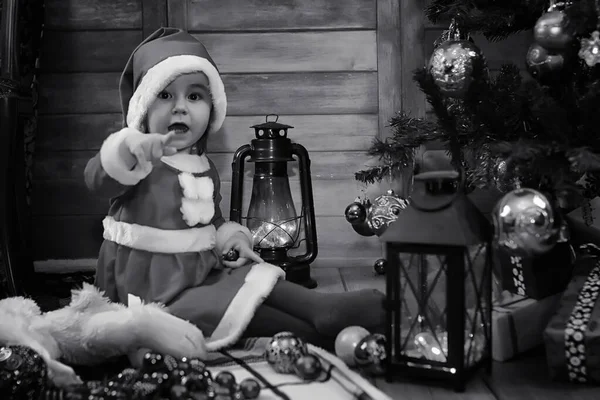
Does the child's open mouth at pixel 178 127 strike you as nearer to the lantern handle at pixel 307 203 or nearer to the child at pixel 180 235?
the child at pixel 180 235

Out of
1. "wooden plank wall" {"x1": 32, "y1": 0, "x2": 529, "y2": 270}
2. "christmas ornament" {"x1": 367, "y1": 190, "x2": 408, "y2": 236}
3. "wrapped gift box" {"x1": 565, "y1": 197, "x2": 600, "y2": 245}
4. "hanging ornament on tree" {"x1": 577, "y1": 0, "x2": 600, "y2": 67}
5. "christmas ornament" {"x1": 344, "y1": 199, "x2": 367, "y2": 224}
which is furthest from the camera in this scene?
"wooden plank wall" {"x1": 32, "y1": 0, "x2": 529, "y2": 270}

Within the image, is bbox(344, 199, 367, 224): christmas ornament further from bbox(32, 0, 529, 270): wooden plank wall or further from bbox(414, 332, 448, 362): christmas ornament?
bbox(414, 332, 448, 362): christmas ornament

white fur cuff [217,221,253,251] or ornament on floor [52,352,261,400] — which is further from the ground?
white fur cuff [217,221,253,251]

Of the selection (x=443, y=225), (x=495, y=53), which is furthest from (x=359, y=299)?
(x=495, y=53)

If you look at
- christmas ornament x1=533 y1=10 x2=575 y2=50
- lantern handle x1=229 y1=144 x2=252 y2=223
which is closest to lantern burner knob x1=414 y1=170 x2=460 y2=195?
christmas ornament x1=533 y1=10 x2=575 y2=50

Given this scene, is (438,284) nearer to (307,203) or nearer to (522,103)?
(522,103)

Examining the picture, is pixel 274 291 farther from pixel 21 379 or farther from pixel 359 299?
pixel 21 379

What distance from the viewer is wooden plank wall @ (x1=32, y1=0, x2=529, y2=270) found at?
2344mm

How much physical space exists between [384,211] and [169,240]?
2.51ft

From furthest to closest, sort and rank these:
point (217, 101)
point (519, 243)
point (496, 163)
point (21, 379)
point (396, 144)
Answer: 1. point (396, 144)
2. point (496, 163)
3. point (217, 101)
4. point (519, 243)
5. point (21, 379)

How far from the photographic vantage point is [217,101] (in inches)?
61.6

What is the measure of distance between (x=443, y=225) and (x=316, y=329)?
406mm

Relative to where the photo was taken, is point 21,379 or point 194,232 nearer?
point 21,379

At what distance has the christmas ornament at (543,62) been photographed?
137 centimetres
